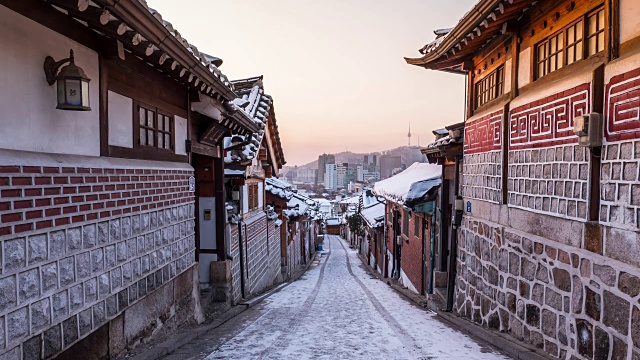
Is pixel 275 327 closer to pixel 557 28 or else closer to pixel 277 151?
pixel 557 28

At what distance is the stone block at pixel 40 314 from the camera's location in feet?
13.0

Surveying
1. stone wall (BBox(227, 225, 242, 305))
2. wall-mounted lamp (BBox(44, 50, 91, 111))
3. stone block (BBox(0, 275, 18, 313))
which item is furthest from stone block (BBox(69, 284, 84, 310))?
stone wall (BBox(227, 225, 242, 305))

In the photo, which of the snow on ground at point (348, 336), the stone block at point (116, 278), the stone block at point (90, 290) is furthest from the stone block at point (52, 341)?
the snow on ground at point (348, 336)

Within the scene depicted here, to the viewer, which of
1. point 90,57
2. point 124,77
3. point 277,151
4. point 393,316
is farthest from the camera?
point 277,151

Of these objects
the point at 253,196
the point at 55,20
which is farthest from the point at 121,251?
the point at 253,196

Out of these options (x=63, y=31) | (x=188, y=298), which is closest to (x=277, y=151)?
(x=188, y=298)

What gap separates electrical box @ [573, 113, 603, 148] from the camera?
16.1 feet

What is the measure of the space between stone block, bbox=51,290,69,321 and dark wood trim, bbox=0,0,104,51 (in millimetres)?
2642

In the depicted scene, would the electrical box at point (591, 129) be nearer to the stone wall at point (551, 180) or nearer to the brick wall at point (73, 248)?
the stone wall at point (551, 180)

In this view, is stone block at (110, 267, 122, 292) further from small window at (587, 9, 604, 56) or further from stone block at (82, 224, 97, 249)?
small window at (587, 9, 604, 56)

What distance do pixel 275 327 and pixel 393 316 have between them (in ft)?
10.1

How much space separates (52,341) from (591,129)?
605cm

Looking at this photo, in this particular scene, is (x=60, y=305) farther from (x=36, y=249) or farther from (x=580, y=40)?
(x=580, y=40)

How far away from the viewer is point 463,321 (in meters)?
8.95
